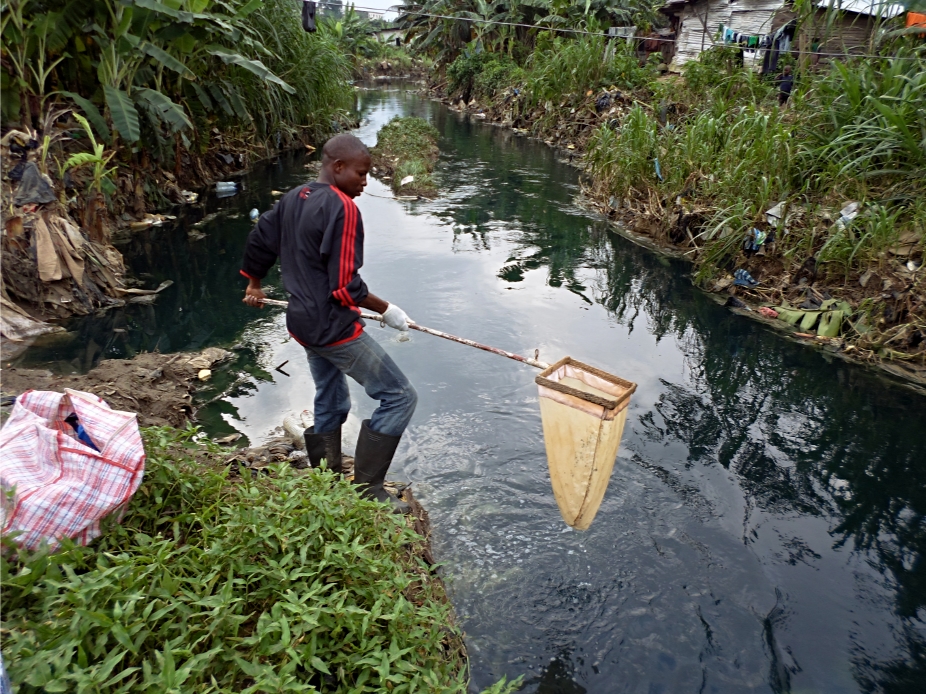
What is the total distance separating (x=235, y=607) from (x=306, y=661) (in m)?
0.27

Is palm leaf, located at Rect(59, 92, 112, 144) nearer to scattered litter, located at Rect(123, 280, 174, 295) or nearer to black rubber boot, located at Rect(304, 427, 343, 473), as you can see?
scattered litter, located at Rect(123, 280, 174, 295)

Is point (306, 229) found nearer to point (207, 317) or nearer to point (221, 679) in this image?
point (221, 679)

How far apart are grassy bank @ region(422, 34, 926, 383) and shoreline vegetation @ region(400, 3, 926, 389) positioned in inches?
0.6

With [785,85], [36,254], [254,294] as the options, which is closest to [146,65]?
[36,254]

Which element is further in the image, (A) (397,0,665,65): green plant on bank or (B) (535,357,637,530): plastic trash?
(A) (397,0,665,65): green plant on bank

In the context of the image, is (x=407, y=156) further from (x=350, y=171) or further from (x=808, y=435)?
(x=350, y=171)

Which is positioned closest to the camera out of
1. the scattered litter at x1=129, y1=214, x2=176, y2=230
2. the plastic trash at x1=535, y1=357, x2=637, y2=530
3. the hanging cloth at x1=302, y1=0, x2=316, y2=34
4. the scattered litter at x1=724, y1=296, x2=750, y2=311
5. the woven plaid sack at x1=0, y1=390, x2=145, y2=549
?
the woven plaid sack at x1=0, y1=390, x2=145, y2=549

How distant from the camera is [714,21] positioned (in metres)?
17.9

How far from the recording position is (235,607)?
2.06 meters

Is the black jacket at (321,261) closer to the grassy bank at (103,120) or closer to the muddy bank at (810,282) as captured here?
the grassy bank at (103,120)

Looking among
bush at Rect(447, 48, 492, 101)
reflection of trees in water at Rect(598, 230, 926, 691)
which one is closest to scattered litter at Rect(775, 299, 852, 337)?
reflection of trees in water at Rect(598, 230, 926, 691)

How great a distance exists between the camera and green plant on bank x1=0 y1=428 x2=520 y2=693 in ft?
5.96

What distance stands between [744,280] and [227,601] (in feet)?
21.1

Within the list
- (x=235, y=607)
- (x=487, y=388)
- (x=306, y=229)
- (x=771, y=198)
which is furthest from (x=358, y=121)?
(x=235, y=607)
